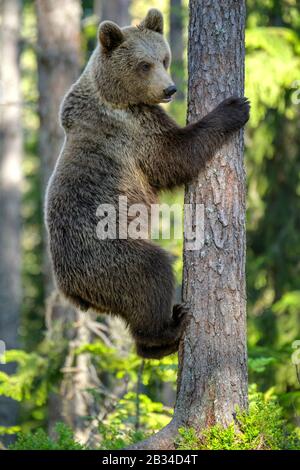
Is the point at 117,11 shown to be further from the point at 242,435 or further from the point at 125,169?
the point at 242,435

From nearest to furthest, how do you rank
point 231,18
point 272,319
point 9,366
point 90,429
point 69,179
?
point 231,18, point 69,179, point 90,429, point 272,319, point 9,366

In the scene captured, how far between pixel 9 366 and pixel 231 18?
40.0 feet

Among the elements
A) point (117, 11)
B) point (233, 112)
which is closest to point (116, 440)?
point (233, 112)

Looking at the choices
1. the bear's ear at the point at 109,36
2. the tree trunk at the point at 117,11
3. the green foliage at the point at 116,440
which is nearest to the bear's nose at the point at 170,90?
the bear's ear at the point at 109,36

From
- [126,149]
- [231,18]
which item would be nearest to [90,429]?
[126,149]

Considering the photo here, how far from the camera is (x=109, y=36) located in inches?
223

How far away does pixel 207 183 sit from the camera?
5.03 m

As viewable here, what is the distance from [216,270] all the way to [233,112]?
1.09m

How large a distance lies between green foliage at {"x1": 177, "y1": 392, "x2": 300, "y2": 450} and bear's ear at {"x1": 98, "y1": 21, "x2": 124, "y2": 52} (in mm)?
2898

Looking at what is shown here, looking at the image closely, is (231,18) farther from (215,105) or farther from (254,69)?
(254,69)

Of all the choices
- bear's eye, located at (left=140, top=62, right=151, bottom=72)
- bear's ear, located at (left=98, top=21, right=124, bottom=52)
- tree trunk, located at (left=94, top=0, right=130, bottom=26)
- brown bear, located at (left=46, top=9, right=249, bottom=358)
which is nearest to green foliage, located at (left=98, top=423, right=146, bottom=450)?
brown bear, located at (left=46, top=9, right=249, bottom=358)

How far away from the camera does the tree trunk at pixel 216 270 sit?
4918 mm

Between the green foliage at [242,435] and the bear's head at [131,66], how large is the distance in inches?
91.9

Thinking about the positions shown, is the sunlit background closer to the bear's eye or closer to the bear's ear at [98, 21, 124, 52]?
the bear's eye
